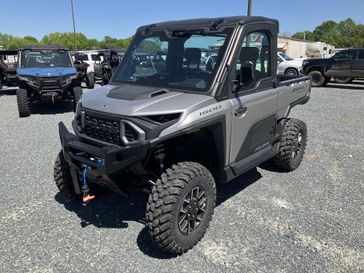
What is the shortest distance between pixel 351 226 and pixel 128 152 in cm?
257

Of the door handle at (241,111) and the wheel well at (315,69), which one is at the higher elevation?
the door handle at (241,111)

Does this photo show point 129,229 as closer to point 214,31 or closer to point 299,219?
point 299,219

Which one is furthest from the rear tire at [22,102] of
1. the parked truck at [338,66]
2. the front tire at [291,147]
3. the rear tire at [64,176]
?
the parked truck at [338,66]

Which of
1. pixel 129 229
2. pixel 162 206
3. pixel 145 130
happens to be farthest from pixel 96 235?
pixel 145 130

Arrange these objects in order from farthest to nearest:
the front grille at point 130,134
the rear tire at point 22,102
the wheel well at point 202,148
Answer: the rear tire at point 22,102
the wheel well at point 202,148
the front grille at point 130,134

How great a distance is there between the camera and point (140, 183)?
3693mm

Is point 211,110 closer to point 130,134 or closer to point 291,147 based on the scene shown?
point 130,134

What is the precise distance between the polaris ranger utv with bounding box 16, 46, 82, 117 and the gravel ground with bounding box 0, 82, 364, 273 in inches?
165

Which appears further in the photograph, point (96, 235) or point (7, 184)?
point (7, 184)

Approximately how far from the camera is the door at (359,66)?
15797mm

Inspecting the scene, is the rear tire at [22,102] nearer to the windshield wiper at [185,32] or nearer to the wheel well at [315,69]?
the windshield wiper at [185,32]

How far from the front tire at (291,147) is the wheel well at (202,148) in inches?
64.0

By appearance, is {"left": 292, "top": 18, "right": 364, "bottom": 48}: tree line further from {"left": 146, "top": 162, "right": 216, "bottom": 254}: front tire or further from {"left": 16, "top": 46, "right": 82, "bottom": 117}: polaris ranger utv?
{"left": 146, "top": 162, "right": 216, "bottom": 254}: front tire

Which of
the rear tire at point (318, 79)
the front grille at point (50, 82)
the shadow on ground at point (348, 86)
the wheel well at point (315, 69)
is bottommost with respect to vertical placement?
the shadow on ground at point (348, 86)
